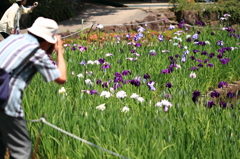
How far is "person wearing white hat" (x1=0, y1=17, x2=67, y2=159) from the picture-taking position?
7.13ft

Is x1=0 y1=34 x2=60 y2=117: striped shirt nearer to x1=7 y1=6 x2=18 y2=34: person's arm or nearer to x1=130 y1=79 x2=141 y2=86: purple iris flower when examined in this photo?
x1=130 y1=79 x2=141 y2=86: purple iris flower

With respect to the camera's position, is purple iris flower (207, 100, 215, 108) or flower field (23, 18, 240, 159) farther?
purple iris flower (207, 100, 215, 108)

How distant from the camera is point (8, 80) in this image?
84.0 inches

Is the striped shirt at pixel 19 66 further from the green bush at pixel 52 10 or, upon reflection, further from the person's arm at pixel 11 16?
the green bush at pixel 52 10

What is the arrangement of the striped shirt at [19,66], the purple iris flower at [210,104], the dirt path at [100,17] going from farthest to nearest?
1. the dirt path at [100,17]
2. the purple iris flower at [210,104]
3. the striped shirt at [19,66]

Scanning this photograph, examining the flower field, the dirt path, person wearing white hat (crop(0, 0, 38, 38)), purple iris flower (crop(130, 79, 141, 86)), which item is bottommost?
the dirt path

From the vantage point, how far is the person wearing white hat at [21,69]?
7.13ft

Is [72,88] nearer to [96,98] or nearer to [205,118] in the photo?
[96,98]

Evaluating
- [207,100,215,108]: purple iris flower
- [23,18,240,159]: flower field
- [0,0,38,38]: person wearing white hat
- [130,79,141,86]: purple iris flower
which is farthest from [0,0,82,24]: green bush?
[207,100,215,108]: purple iris flower

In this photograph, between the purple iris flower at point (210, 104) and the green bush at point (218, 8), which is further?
the green bush at point (218, 8)

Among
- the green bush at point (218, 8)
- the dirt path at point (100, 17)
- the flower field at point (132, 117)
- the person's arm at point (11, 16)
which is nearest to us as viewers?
the flower field at point (132, 117)

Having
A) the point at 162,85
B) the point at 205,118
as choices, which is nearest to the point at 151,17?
the point at 162,85

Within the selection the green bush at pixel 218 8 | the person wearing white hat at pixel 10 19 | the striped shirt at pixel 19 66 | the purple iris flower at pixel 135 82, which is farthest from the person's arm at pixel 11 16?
the green bush at pixel 218 8

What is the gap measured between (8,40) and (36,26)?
196mm
